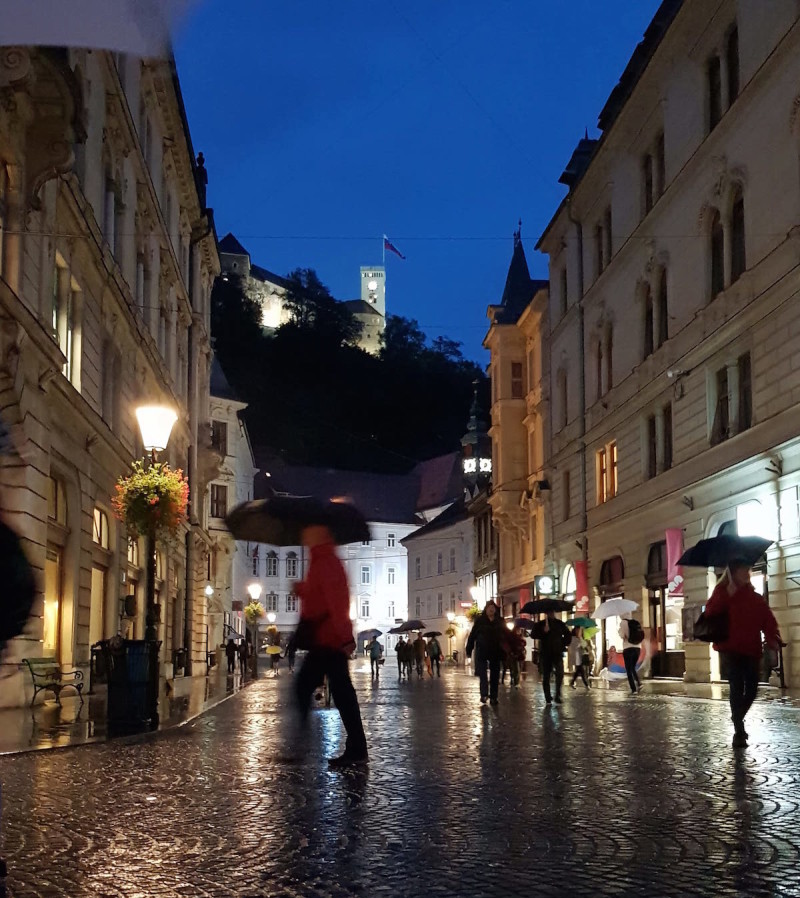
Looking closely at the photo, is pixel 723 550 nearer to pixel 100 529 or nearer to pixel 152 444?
pixel 152 444

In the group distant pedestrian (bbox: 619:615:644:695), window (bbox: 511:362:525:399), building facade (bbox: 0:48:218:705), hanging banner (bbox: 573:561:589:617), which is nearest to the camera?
building facade (bbox: 0:48:218:705)

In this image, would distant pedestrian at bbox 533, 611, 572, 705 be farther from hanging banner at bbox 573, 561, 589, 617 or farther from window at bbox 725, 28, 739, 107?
hanging banner at bbox 573, 561, 589, 617

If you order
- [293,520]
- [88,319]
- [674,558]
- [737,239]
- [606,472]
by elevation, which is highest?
[737,239]

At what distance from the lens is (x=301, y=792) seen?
27.7 ft

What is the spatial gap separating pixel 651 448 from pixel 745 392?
7.25m

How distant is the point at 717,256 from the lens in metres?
29.0

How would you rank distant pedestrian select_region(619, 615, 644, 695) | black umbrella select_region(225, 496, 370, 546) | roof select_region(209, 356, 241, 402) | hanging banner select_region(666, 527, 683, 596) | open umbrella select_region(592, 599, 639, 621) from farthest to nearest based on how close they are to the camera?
1. roof select_region(209, 356, 241, 402)
2. open umbrella select_region(592, 599, 639, 621)
3. hanging banner select_region(666, 527, 683, 596)
4. distant pedestrian select_region(619, 615, 644, 695)
5. black umbrella select_region(225, 496, 370, 546)

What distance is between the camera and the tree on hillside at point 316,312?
12281cm

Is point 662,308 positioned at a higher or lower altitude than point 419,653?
higher

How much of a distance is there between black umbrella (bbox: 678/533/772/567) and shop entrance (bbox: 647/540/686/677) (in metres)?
8.86

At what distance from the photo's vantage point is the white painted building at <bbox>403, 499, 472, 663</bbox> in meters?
82.2

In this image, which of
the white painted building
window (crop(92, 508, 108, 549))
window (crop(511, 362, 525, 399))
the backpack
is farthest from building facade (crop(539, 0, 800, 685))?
the white painted building

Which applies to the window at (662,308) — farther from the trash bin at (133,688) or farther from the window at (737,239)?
the trash bin at (133,688)

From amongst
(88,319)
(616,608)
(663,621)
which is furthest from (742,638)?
(663,621)
